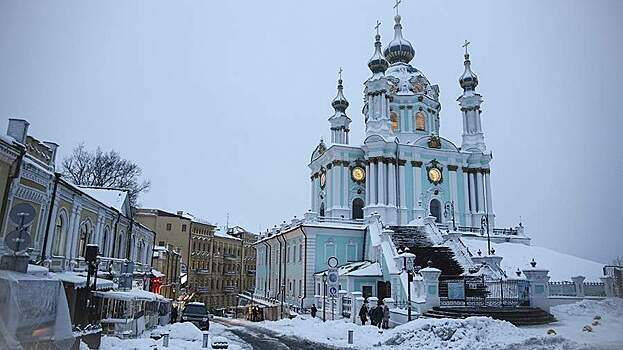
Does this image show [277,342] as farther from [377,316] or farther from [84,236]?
[84,236]

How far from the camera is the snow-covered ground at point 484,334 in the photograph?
11.2 m

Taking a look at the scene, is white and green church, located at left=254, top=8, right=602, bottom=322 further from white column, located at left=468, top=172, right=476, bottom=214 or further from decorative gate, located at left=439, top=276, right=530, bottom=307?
decorative gate, located at left=439, top=276, right=530, bottom=307

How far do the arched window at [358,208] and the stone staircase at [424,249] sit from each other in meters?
10.9

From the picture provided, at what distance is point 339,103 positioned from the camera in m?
55.7

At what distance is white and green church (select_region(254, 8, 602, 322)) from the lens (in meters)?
32.6

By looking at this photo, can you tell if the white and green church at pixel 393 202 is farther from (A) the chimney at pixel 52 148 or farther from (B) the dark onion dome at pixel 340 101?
(A) the chimney at pixel 52 148

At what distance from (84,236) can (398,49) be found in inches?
1630

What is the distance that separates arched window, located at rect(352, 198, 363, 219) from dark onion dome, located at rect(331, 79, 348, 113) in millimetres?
12822

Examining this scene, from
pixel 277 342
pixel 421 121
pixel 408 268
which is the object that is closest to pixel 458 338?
pixel 408 268

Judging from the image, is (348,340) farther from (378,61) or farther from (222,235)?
(222,235)

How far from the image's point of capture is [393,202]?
44.6 meters

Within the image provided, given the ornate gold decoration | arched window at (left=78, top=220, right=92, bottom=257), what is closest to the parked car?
arched window at (left=78, top=220, right=92, bottom=257)

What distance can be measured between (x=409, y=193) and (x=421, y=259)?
1692 cm

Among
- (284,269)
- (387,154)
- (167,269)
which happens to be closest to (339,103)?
(387,154)
